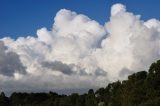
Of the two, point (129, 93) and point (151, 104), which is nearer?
point (151, 104)

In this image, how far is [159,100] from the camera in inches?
6747

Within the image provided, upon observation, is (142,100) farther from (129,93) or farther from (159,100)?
(159,100)

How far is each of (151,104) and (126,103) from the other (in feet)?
88.1

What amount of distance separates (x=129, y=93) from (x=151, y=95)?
9782 mm

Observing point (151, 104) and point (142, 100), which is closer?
point (151, 104)

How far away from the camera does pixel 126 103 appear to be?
192 meters

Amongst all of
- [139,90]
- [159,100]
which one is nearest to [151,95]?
[139,90]

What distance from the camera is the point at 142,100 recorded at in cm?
19125

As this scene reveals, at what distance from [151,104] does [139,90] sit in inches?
1302

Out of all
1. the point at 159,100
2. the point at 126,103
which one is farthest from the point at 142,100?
the point at 159,100

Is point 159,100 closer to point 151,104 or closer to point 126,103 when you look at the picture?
point 151,104

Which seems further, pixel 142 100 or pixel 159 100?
pixel 142 100

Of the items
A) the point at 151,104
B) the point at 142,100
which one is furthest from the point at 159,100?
the point at 142,100

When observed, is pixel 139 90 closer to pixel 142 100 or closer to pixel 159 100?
pixel 142 100
